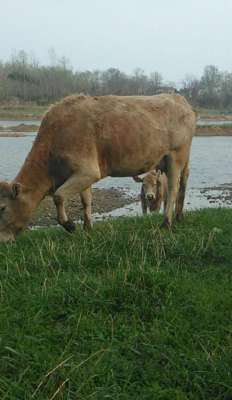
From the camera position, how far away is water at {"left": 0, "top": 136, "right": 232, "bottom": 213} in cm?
2588

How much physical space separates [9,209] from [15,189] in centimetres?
32

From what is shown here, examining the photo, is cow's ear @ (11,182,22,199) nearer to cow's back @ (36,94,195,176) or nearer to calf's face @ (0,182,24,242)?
calf's face @ (0,182,24,242)

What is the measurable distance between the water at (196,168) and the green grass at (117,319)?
13.3 metres

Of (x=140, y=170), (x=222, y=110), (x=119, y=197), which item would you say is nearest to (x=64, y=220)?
(x=140, y=170)

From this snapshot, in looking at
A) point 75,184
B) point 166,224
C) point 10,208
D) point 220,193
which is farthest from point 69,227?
point 220,193

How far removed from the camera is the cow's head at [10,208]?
796 centimetres

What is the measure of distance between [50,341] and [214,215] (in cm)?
623

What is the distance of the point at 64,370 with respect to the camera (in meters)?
4.24

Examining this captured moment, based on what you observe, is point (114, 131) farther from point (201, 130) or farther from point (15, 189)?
point (201, 130)

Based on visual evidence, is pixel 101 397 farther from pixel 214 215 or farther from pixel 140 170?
pixel 214 215

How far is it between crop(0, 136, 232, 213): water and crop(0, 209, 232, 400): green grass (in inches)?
522

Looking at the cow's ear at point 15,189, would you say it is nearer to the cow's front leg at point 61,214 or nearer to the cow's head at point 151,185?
the cow's front leg at point 61,214

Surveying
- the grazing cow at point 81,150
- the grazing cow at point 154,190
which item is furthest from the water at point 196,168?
the grazing cow at point 81,150

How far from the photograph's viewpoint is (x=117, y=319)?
5184 mm
